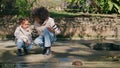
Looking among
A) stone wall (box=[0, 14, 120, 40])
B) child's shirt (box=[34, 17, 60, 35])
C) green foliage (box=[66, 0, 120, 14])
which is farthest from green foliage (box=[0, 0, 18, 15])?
child's shirt (box=[34, 17, 60, 35])

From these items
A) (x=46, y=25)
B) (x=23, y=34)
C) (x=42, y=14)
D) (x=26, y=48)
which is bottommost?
(x=26, y=48)

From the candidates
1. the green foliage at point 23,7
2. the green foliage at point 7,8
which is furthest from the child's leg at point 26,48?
the green foliage at point 7,8

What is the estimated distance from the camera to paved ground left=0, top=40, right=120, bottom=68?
31.4 feet

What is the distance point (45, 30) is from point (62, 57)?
0.88m

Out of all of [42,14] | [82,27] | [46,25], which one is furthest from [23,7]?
[46,25]

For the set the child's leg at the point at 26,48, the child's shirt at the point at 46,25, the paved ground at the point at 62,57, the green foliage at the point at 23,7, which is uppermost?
the green foliage at the point at 23,7

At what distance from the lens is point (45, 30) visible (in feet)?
35.4

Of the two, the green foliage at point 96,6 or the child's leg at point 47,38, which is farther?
the green foliage at point 96,6

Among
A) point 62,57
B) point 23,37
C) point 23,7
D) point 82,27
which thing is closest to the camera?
point 62,57

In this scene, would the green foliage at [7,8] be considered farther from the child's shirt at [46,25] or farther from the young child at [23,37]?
the child's shirt at [46,25]

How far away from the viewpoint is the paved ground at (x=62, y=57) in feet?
31.4

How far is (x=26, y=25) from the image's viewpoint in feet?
36.1

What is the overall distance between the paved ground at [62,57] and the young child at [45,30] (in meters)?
0.33

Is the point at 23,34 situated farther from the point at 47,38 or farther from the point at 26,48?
the point at 47,38
